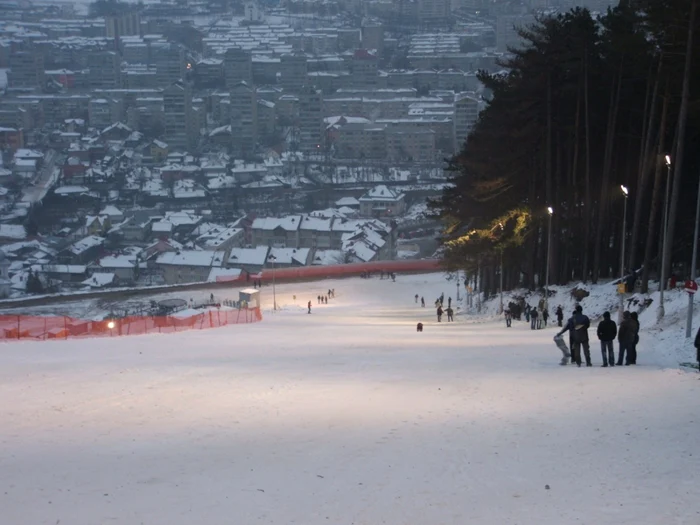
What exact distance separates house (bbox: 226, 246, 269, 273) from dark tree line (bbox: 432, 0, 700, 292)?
53943 millimetres

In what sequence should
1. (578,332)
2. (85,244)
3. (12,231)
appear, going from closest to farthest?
(578,332) → (85,244) → (12,231)

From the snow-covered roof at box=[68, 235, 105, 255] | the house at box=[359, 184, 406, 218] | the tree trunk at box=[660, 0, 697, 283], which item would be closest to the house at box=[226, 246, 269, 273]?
the snow-covered roof at box=[68, 235, 105, 255]

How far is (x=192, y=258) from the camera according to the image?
91750 mm

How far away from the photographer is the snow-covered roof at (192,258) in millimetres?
90438

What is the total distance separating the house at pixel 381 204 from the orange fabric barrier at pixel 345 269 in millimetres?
45491

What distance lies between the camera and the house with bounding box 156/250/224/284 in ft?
297

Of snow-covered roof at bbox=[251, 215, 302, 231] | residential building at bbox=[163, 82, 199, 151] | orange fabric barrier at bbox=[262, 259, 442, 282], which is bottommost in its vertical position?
orange fabric barrier at bbox=[262, 259, 442, 282]

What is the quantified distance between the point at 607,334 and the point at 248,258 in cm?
7941

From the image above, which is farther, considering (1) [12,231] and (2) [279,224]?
(1) [12,231]

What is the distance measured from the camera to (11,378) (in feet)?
44.2

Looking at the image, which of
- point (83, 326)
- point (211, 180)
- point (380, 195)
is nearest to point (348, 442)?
point (83, 326)

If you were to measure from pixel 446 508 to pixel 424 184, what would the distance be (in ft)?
419

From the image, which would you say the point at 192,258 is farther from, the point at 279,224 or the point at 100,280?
the point at 279,224

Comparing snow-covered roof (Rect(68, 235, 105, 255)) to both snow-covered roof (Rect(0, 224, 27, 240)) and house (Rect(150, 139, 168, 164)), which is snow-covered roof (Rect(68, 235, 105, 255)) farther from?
house (Rect(150, 139, 168, 164))
